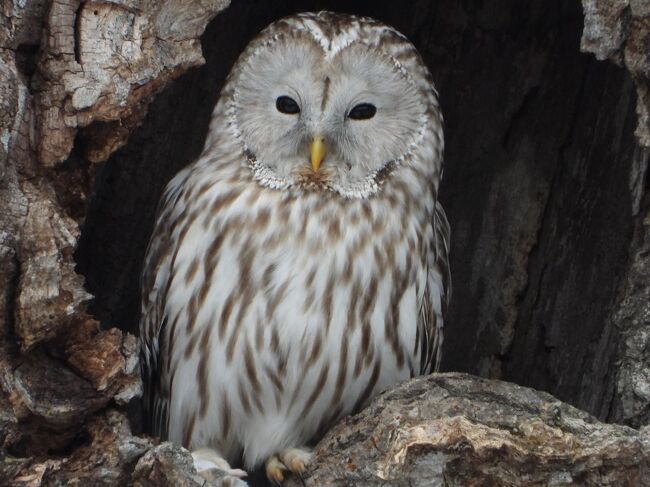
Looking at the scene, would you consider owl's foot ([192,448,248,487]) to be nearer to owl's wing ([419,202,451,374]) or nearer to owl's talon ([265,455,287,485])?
owl's talon ([265,455,287,485])

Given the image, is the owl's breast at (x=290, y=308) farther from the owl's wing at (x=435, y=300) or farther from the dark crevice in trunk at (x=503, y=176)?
the dark crevice in trunk at (x=503, y=176)

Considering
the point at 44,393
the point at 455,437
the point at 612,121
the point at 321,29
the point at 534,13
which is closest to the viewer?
the point at 455,437

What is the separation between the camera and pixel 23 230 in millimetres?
3258

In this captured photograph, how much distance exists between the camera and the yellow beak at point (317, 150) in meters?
3.81

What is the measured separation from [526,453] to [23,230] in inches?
58.7

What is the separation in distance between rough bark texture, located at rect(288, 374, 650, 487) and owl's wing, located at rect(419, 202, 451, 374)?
36.5 inches

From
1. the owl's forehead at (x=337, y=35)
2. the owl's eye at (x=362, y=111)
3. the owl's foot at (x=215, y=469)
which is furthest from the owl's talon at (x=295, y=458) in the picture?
the owl's forehead at (x=337, y=35)

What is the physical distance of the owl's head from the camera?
3.88 meters

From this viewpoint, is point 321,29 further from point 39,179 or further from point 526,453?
point 526,453

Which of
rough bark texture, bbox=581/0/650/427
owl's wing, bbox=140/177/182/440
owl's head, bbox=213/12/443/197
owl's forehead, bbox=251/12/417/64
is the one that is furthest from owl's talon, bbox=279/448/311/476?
owl's forehead, bbox=251/12/417/64

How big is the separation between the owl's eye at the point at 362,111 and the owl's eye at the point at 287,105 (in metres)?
0.19

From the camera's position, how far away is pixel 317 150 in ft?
12.5

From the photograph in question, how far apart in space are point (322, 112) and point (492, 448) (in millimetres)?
1314

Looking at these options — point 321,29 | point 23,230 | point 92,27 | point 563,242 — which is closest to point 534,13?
point 563,242
